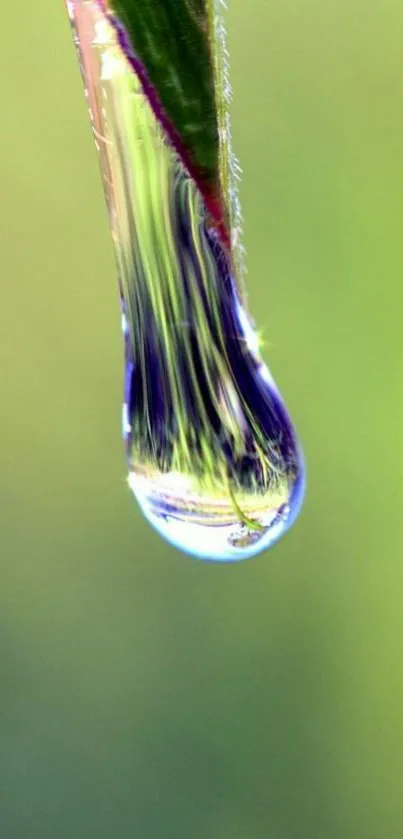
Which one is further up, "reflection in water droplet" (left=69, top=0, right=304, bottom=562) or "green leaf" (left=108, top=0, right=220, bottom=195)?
"green leaf" (left=108, top=0, right=220, bottom=195)

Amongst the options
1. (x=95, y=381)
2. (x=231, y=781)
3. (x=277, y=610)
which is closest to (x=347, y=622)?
(x=277, y=610)

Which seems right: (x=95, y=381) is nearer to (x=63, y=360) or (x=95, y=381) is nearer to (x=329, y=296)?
(x=63, y=360)

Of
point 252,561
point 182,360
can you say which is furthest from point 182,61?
point 252,561

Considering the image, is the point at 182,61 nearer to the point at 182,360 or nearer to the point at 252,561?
the point at 182,360

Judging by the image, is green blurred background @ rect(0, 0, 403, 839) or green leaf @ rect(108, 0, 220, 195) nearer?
green leaf @ rect(108, 0, 220, 195)
